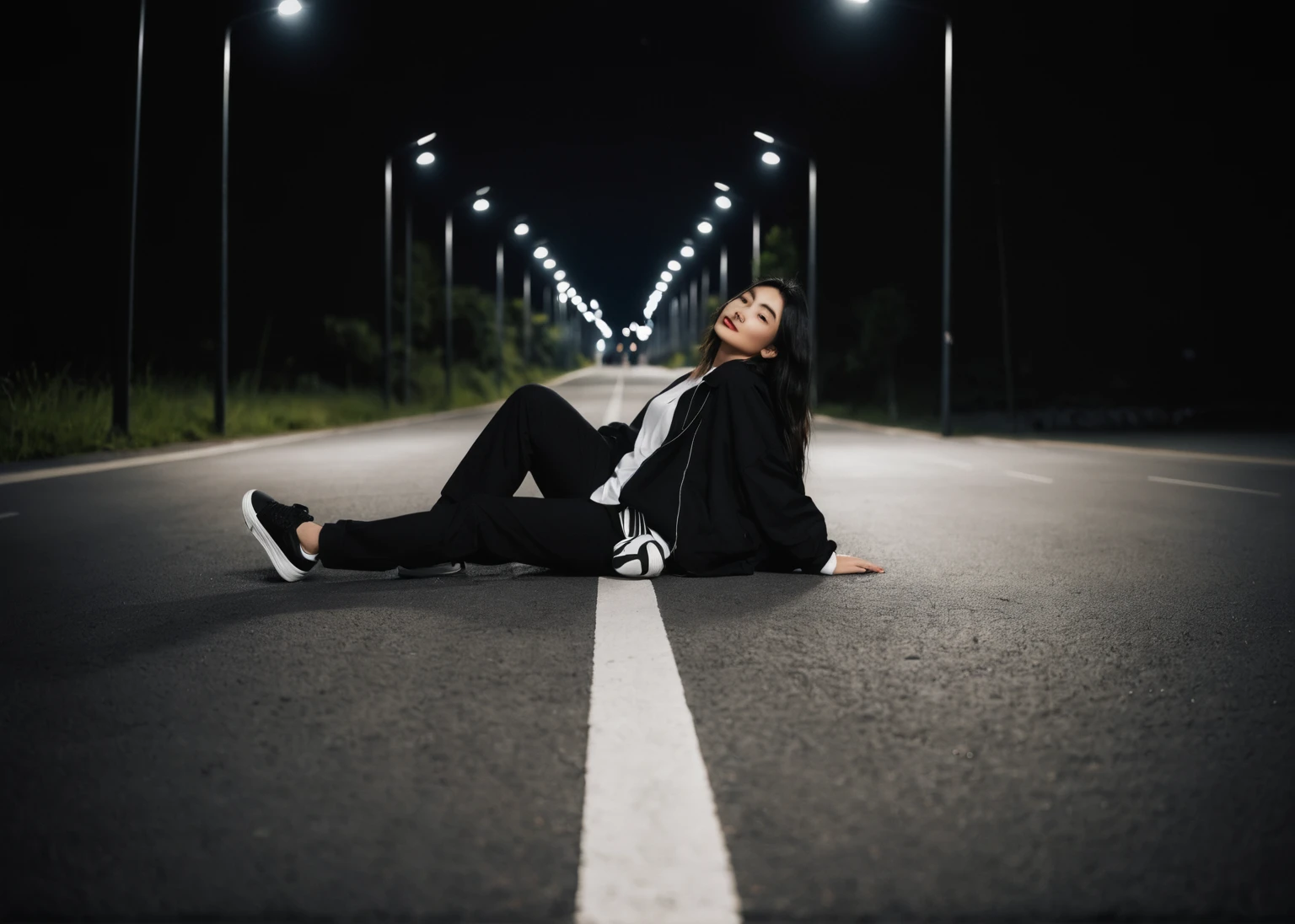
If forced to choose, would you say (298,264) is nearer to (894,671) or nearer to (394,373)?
(394,373)

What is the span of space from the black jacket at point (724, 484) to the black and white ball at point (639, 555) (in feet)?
0.23

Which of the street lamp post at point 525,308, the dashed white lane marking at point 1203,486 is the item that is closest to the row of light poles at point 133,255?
the dashed white lane marking at point 1203,486

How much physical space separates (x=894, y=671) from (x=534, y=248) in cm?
6828

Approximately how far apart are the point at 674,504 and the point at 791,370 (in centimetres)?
83

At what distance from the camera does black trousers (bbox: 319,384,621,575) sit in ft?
17.8

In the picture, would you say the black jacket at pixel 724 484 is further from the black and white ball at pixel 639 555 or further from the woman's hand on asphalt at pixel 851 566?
the woman's hand on asphalt at pixel 851 566

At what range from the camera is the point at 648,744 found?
320 centimetres

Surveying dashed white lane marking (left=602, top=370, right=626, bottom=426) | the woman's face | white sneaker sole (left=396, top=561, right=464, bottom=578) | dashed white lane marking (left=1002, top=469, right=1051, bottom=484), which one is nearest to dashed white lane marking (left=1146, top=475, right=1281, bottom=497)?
dashed white lane marking (left=1002, top=469, right=1051, bottom=484)

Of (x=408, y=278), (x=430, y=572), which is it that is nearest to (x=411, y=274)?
(x=408, y=278)

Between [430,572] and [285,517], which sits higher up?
[285,517]

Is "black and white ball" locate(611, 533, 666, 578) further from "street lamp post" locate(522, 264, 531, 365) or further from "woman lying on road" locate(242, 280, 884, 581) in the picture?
"street lamp post" locate(522, 264, 531, 365)

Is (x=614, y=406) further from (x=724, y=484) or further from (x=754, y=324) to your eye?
(x=724, y=484)

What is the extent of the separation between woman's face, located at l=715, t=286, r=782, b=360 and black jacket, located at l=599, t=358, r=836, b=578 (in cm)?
10

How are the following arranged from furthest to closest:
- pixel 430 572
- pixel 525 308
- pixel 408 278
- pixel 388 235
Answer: pixel 525 308
pixel 408 278
pixel 388 235
pixel 430 572
